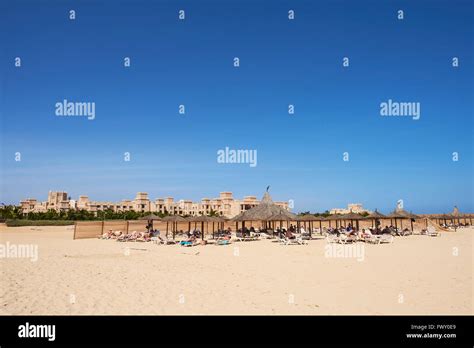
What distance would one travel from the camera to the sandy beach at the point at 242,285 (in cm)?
680

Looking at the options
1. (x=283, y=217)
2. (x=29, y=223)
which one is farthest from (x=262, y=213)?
(x=29, y=223)

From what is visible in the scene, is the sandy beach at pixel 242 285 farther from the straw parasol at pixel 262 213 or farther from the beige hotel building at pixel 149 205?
the beige hotel building at pixel 149 205

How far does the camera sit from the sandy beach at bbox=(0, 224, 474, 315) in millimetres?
6797

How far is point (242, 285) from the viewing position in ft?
28.7

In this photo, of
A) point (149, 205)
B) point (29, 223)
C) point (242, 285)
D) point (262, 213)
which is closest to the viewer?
point (242, 285)

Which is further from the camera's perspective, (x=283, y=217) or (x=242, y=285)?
(x=283, y=217)

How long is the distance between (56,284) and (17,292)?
988 millimetres

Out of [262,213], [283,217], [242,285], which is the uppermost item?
[262,213]

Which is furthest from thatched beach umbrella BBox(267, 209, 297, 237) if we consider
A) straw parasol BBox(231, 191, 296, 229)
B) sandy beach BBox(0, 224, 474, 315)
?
sandy beach BBox(0, 224, 474, 315)

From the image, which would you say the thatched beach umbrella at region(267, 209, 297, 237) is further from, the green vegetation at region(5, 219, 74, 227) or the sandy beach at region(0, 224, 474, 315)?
the green vegetation at region(5, 219, 74, 227)

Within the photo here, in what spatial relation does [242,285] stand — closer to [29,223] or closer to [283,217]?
[283,217]
